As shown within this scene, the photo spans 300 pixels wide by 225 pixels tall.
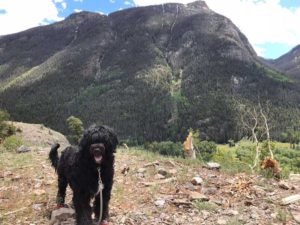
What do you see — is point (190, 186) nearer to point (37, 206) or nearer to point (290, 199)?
point (290, 199)

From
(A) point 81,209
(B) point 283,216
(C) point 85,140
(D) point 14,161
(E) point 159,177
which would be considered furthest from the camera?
(D) point 14,161

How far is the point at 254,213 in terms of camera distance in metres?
9.55

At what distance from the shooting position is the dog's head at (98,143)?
778 cm

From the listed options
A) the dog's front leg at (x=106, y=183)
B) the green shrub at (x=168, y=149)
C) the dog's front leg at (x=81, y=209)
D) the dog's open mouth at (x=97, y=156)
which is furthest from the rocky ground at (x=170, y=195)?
the green shrub at (x=168, y=149)

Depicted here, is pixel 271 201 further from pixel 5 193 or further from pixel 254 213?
pixel 5 193

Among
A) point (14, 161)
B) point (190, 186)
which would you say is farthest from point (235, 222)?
point (14, 161)

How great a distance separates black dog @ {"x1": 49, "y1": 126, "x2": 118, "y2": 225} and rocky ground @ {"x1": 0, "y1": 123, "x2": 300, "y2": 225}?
0.85m

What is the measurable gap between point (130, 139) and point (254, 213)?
17686 cm

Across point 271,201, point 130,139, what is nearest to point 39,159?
point 271,201

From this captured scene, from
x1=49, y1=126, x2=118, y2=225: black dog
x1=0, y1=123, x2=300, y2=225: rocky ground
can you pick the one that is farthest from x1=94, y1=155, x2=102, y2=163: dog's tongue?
x1=0, y1=123, x2=300, y2=225: rocky ground

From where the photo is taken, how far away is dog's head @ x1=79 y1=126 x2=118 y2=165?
25.5ft

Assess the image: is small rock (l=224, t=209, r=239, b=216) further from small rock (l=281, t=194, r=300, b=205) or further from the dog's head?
the dog's head

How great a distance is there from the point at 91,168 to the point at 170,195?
2.95m

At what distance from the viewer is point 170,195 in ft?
34.9
